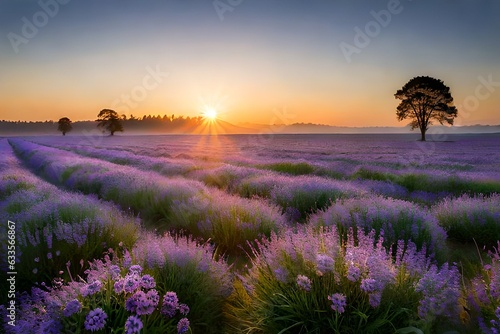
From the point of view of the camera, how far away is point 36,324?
249 centimetres

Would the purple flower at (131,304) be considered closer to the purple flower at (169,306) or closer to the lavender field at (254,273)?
the lavender field at (254,273)

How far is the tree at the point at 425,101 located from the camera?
44.9 m

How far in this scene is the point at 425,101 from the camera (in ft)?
150

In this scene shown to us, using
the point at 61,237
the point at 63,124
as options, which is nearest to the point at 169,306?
the point at 61,237

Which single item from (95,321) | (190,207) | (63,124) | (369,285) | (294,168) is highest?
(63,124)

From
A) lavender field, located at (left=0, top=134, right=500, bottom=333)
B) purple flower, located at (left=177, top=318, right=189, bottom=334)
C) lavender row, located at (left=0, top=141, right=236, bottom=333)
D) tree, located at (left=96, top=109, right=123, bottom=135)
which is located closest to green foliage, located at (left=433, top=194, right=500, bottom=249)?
lavender field, located at (left=0, top=134, right=500, bottom=333)

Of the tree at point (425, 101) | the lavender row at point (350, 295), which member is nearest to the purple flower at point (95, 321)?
the lavender row at point (350, 295)

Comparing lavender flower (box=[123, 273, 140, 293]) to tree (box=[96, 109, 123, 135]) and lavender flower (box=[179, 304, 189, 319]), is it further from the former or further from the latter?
tree (box=[96, 109, 123, 135])

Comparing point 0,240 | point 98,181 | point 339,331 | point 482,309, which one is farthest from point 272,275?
point 98,181

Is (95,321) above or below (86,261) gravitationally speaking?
above

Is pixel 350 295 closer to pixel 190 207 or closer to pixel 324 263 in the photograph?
pixel 324 263

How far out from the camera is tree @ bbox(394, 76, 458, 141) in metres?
44.9

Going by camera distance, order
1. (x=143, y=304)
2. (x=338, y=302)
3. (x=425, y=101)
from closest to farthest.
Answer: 1. (x=143, y=304)
2. (x=338, y=302)
3. (x=425, y=101)

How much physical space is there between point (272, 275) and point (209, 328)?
2.73 feet
